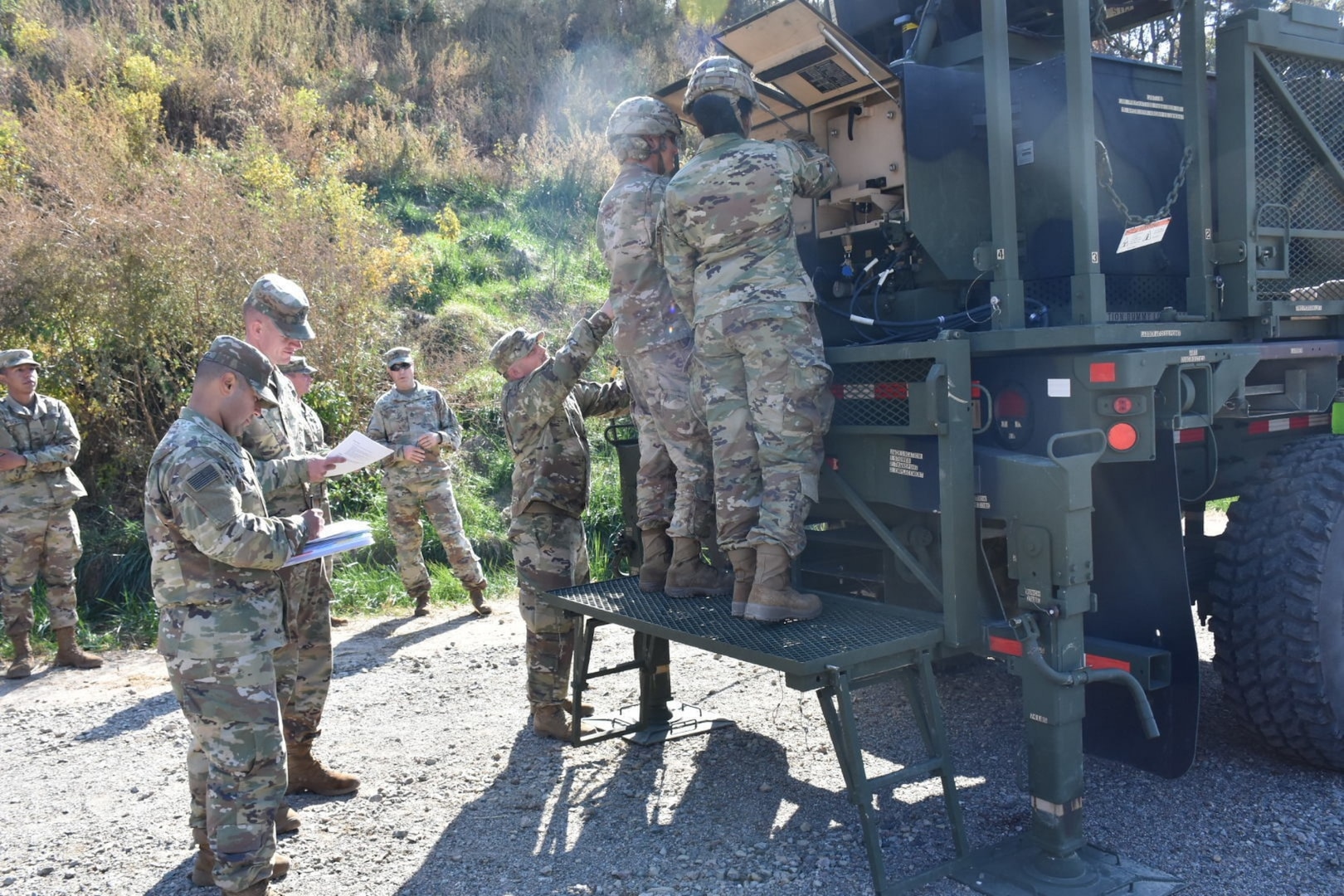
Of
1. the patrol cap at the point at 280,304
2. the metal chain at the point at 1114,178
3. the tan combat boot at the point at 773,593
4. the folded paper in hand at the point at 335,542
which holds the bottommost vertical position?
the tan combat boot at the point at 773,593

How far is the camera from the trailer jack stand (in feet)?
10.8

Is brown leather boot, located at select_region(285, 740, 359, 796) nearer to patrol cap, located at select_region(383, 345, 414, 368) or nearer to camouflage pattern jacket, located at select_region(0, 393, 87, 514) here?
camouflage pattern jacket, located at select_region(0, 393, 87, 514)

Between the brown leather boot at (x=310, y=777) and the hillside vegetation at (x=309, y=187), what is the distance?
4.23 metres

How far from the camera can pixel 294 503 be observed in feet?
14.6

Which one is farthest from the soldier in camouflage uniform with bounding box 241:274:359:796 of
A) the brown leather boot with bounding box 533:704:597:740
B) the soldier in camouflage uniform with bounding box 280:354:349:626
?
the brown leather boot with bounding box 533:704:597:740

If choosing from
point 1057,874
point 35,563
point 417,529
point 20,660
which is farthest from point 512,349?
point 20,660

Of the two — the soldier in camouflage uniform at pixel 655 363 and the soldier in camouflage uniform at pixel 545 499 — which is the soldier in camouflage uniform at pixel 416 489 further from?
the soldier in camouflage uniform at pixel 655 363

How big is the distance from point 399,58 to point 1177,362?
61.9ft

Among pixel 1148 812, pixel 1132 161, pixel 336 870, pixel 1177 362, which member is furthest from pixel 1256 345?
pixel 336 870

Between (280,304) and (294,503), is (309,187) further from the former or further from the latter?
(280,304)

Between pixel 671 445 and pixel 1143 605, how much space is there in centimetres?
183

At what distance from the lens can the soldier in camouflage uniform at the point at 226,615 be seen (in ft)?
10.9

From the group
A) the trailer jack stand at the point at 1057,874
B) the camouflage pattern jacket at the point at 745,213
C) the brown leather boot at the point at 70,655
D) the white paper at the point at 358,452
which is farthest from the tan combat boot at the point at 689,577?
the brown leather boot at the point at 70,655

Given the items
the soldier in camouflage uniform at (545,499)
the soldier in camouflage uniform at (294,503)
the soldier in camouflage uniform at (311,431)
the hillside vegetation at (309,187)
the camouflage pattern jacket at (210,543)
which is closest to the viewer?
the camouflage pattern jacket at (210,543)
